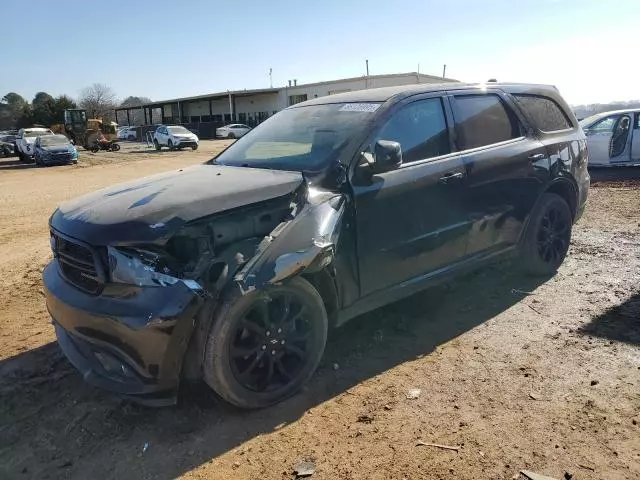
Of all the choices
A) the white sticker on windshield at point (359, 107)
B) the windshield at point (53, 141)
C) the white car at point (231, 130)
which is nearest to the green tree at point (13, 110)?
the white car at point (231, 130)

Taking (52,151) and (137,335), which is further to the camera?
(52,151)

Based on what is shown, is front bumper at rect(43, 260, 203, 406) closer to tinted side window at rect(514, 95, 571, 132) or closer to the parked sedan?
tinted side window at rect(514, 95, 571, 132)

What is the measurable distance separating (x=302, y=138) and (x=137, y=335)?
79.5 inches

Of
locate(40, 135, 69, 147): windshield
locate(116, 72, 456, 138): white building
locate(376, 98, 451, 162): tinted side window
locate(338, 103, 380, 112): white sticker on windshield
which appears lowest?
locate(376, 98, 451, 162): tinted side window

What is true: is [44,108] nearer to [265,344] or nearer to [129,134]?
[129,134]

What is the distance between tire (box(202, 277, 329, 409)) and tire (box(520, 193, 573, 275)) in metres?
2.62

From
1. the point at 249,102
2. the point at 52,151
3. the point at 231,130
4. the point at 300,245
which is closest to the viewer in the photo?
the point at 300,245

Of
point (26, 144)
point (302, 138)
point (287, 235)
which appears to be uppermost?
point (26, 144)

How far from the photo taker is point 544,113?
5.26 metres

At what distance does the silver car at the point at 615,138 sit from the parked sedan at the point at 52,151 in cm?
2421

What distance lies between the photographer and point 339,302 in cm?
345

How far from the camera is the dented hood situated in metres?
2.79

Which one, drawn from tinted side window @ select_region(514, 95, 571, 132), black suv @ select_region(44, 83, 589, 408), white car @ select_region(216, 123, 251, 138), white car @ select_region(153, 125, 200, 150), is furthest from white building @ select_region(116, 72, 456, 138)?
black suv @ select_region(44, 83, 589, 408)

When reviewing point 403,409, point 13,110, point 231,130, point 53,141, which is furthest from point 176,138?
point 13,110
